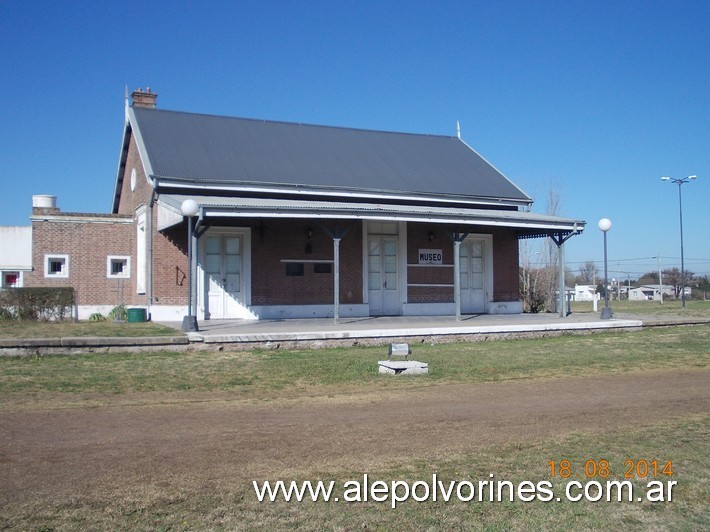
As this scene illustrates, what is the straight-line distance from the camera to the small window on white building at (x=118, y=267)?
18.9 meters

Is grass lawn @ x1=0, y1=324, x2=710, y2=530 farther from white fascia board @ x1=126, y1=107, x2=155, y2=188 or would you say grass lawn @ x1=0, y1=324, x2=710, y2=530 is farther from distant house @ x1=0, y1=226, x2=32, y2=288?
distant house @ x1=0, y1=226, x2=32, y2=288

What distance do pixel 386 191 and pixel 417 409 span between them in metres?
12.1

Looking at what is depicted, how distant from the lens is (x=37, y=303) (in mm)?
16891

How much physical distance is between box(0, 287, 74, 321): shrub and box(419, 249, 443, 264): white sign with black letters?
9272mm

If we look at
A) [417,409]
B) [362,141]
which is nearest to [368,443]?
[417,409]

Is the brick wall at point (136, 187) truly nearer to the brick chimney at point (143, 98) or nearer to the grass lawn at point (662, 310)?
the brick chimney at point (143, 98)

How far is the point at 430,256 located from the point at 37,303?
33.9ft

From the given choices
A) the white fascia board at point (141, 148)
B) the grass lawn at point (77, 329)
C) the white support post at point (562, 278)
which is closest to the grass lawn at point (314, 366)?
the grass lawn at point (77, 329)

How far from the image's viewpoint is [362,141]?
23.3 meters

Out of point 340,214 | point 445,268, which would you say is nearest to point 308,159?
point 445,268

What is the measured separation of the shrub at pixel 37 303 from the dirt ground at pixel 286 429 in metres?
9.47

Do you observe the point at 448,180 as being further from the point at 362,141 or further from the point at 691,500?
the point at 691,500

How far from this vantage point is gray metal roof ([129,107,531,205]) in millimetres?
18500

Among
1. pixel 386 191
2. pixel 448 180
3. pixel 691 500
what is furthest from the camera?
pixel 448 180
